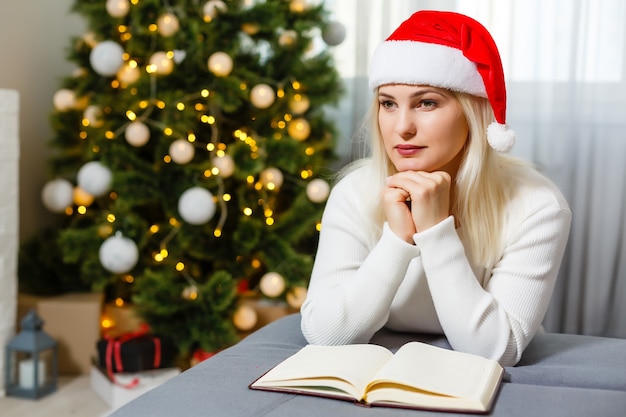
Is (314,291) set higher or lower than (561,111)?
lower

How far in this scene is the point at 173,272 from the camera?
2.75 meters

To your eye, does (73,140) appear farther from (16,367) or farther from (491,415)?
(491,415)

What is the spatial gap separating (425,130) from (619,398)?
56 centimetres

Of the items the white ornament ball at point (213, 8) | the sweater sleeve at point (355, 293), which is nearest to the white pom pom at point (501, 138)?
the sweater sleeve at point (355, 293)

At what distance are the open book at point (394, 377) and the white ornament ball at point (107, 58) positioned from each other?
Result: 1.78 metres

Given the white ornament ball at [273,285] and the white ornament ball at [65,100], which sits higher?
the white ornament ball at [65,100]

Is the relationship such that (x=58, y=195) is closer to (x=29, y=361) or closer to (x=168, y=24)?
(x=29, y=361)

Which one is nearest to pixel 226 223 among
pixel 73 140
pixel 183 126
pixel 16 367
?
pixel 183 126

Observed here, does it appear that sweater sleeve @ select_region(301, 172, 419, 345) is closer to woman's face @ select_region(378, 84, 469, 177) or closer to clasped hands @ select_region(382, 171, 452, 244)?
clasped hands @ select_region(382, 171, 452, 244)

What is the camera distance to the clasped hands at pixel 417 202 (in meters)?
1.37

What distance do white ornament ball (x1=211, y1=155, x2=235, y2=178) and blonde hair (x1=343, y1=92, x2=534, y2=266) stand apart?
1199 mm

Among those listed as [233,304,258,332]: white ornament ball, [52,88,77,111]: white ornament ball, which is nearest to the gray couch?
[233,304,258,332]: white ornament ball

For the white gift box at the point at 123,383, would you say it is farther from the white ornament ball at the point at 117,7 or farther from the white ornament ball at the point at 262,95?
the white ornament ball at the point at 117,7

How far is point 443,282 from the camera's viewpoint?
1.35 metres
